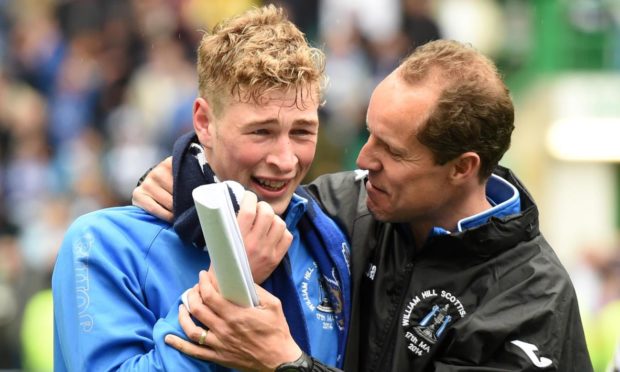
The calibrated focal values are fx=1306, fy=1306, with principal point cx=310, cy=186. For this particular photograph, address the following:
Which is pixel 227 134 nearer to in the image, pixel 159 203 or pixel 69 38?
pixel 159 203

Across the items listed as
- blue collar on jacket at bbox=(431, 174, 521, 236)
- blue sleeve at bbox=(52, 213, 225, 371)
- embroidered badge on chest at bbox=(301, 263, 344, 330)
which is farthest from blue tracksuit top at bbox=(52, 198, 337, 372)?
blue collar on jacket at bbox=(431, 174, 521, 236)

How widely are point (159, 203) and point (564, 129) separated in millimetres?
10684

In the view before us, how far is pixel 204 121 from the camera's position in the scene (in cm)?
374

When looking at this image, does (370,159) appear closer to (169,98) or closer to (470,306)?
(470,306)

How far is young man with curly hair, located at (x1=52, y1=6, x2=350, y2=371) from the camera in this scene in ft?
11.5

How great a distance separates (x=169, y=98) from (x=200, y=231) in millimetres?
7973

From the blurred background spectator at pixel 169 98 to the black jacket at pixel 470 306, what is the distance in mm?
5849

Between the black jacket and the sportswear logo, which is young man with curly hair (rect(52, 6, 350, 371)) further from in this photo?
the sportswear logo

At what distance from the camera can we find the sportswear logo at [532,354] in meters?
3.66

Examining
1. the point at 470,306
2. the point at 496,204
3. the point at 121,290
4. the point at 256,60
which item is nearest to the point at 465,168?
the point at 496,204

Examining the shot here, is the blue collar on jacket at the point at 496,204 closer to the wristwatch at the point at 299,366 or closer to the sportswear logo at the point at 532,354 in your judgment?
the sportswear logo at the point at 532,354

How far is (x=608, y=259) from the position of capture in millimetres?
11727

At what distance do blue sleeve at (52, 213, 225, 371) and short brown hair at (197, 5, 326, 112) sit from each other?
0.48 meters

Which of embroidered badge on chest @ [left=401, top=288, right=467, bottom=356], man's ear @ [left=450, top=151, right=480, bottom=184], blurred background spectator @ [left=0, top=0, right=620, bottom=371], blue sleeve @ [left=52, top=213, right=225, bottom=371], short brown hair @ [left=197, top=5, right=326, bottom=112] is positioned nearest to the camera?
blue sleeve @ [left=52, top=213, right=225, bottom=371]
